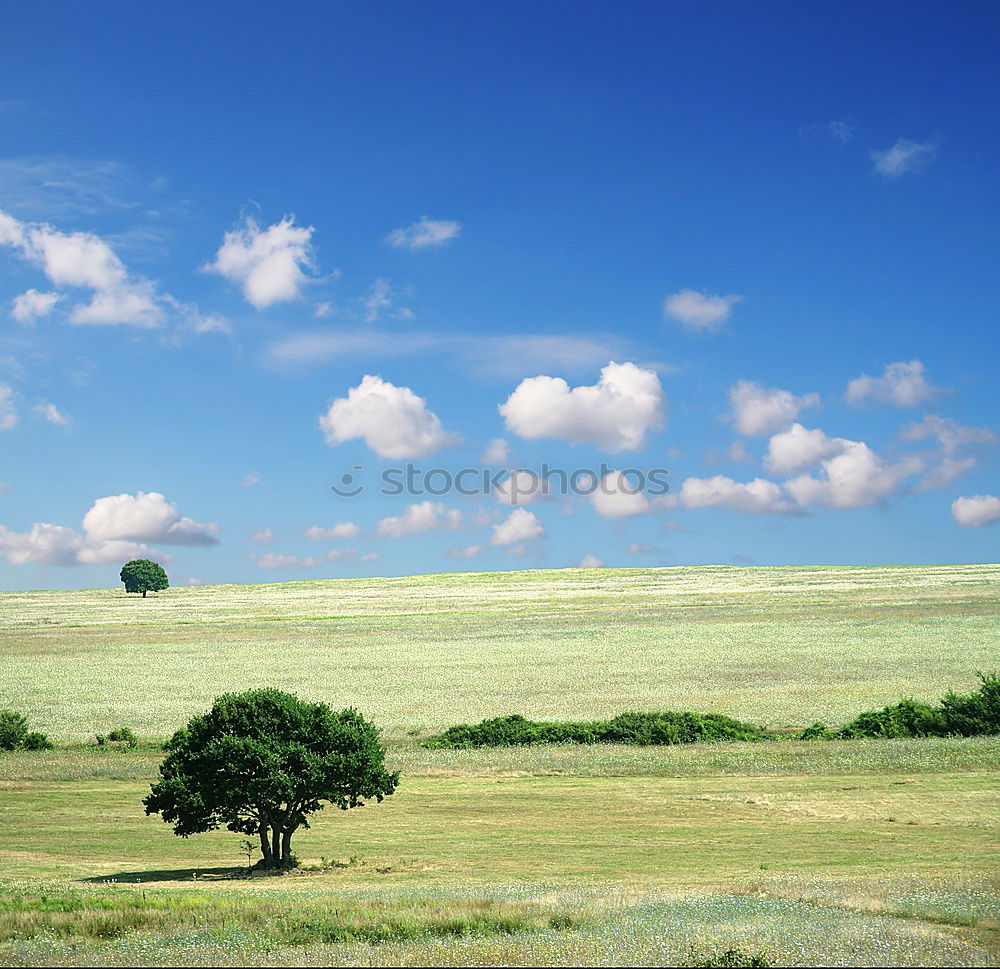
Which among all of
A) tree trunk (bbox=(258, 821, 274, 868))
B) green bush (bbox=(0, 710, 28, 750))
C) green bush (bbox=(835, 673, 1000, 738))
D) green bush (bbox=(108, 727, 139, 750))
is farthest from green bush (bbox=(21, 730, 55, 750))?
green bush (bbox=(835, 673, 1000, 738))

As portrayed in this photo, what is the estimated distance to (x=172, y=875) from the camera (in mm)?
29188

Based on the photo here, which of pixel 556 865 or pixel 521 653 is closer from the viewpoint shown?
pixel 556 865

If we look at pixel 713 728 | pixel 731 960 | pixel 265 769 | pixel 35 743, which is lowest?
pixel 713 728

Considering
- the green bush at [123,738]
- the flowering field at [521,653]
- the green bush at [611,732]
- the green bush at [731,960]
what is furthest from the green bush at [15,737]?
the green bush at [731,960]

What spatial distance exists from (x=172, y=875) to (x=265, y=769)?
4325mm

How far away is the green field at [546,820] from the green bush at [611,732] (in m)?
2.16

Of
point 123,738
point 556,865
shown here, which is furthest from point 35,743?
point 556,865

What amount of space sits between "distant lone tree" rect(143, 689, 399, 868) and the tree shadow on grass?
43.6 inches

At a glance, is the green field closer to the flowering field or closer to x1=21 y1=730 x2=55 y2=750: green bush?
the flowering field

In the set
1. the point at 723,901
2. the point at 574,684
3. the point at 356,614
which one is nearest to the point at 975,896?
the point at 723,901

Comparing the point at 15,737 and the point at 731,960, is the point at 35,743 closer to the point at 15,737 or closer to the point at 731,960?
the point at 15,737

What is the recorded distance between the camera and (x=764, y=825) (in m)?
33.7

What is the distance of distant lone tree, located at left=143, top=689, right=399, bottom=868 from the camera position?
97.7 feet

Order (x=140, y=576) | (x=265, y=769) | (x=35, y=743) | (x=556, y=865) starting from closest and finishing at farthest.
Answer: (x=556, y=865)
(x=265, y=769)
(x=35, y=743)
(x=140, y=576)
